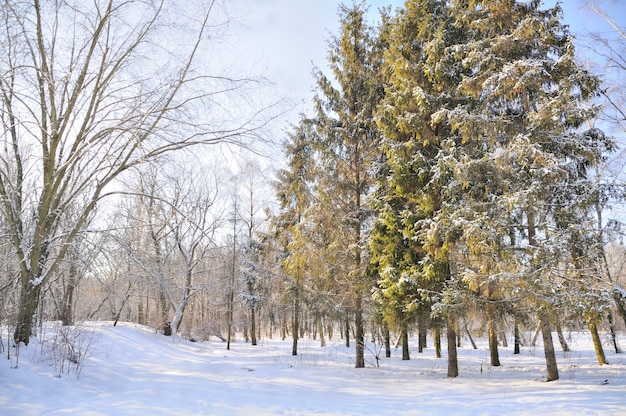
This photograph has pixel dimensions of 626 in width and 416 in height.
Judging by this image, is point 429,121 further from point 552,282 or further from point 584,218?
point 552,282

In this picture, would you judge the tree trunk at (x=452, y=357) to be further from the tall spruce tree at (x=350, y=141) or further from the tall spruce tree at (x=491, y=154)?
the tall spruce tree at (x=350, y=141)

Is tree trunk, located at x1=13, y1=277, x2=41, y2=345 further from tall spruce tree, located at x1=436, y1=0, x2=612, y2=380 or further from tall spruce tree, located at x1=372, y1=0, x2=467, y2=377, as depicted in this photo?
tall spruce tree, located at x1=436, y1=0, x2=612, y2=380

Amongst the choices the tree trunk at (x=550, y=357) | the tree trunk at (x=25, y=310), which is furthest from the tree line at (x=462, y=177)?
the tree trunk at (x=25, y=310)

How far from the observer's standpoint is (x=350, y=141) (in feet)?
41.3

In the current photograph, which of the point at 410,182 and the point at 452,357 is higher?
the point at 410,182

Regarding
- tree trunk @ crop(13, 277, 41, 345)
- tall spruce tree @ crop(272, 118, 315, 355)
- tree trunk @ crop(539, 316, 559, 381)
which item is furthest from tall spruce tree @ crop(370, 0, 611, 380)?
tree trunk @ crop(13, 277, 41, 345)

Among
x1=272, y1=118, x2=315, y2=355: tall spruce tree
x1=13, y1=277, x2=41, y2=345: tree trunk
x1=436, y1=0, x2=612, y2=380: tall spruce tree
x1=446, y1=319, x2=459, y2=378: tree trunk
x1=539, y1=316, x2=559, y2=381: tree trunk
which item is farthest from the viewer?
x1=272, y1=118, x2=315, y2=355: tall spruce tree

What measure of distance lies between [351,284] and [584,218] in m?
6.34

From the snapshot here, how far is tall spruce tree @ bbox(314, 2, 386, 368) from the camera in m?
12.1

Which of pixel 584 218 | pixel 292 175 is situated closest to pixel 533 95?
pixel 584 218

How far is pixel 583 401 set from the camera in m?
6.06

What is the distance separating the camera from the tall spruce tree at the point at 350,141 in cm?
1209

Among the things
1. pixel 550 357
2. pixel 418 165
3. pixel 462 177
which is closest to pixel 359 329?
pixel 550 357

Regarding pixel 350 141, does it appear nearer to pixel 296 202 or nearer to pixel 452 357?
pixel 296 202
